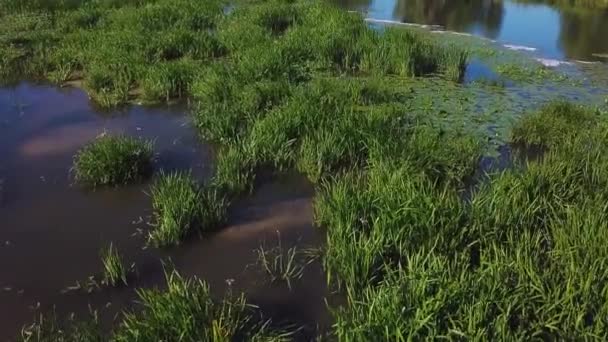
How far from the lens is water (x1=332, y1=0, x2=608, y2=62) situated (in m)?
18.2

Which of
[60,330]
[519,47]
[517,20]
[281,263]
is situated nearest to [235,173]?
[281,263]

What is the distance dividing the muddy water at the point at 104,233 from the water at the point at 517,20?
487 inches

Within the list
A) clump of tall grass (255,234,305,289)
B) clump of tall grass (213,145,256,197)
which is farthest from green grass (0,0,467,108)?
clump of tall grass (255,234,305,289)

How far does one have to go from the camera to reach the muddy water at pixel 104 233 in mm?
5406

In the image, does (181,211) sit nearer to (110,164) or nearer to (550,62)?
(110,164)

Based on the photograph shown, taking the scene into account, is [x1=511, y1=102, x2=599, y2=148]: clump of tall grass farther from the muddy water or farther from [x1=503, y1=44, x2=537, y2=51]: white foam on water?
[x1=503, y1=44, x2=537, y2=51]: white foam on water

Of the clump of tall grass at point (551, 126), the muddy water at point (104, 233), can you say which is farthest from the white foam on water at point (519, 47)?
the muddy water at point (104, 233)

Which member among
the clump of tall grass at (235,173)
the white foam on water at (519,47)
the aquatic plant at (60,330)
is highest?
the white foam on water at (519,47)

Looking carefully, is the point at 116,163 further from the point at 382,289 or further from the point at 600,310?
the point at 600,310

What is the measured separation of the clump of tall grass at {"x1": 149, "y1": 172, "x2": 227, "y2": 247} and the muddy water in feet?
0.50

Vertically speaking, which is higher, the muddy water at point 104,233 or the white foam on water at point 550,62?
the white foam on water at point 550,62

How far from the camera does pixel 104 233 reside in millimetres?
6629

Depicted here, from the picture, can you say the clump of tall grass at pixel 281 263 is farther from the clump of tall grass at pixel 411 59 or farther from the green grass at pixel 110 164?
the clump of tall grass at pixel 411 59

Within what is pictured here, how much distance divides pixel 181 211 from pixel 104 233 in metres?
1.10
